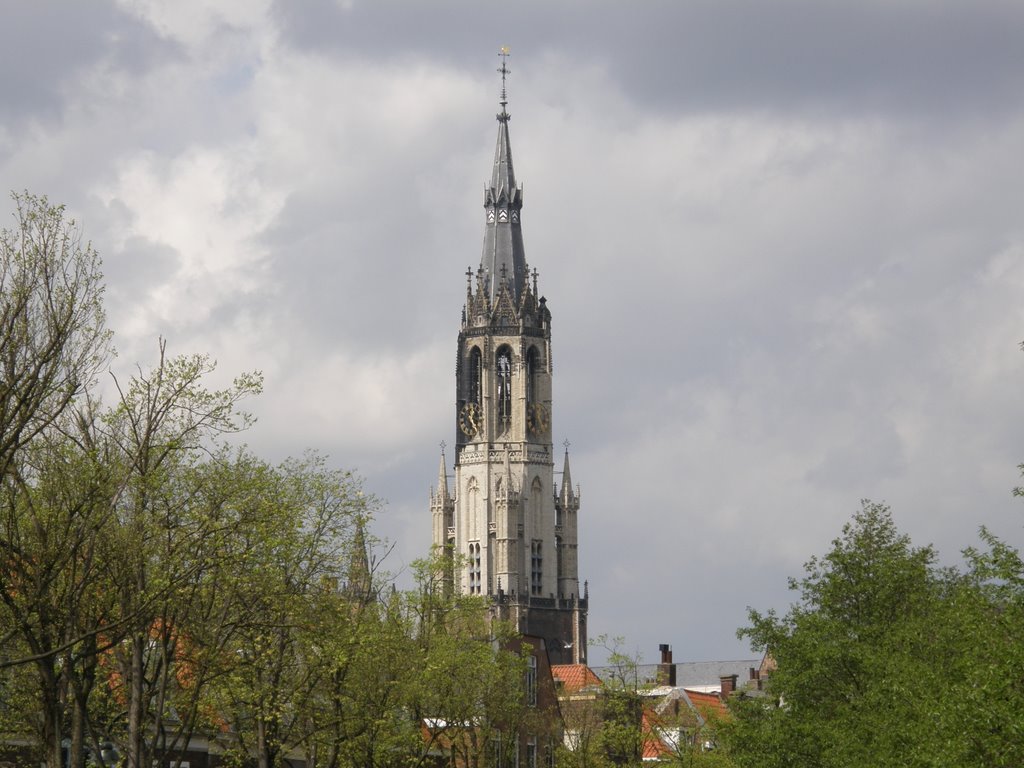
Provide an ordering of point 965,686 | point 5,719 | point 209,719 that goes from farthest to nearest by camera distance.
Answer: point 209,719 → point 5,719 → point 965,686

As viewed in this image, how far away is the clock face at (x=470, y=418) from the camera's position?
19012 centimetres

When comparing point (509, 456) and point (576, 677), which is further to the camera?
point (509, 456)

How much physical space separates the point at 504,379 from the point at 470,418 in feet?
17.0

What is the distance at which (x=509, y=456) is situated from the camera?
18875 cm

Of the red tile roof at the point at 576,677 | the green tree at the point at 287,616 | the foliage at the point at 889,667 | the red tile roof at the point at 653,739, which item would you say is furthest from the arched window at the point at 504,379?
the green tree at the point at 287,616

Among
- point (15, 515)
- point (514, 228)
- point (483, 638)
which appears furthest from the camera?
point (514, 228)

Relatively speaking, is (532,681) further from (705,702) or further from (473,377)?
(473,377)

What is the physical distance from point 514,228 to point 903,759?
148 meters

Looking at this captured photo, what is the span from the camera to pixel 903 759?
49.2 metres

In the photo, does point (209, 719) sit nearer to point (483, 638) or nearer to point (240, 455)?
point (240, 455)

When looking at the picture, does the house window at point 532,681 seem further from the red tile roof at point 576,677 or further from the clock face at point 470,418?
the clock face at point 470,418

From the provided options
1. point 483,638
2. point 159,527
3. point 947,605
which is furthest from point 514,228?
point 159,527

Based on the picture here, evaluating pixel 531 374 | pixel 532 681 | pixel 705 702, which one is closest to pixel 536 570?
pixel 531 374

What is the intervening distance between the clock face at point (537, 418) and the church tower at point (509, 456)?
3.9 inches
